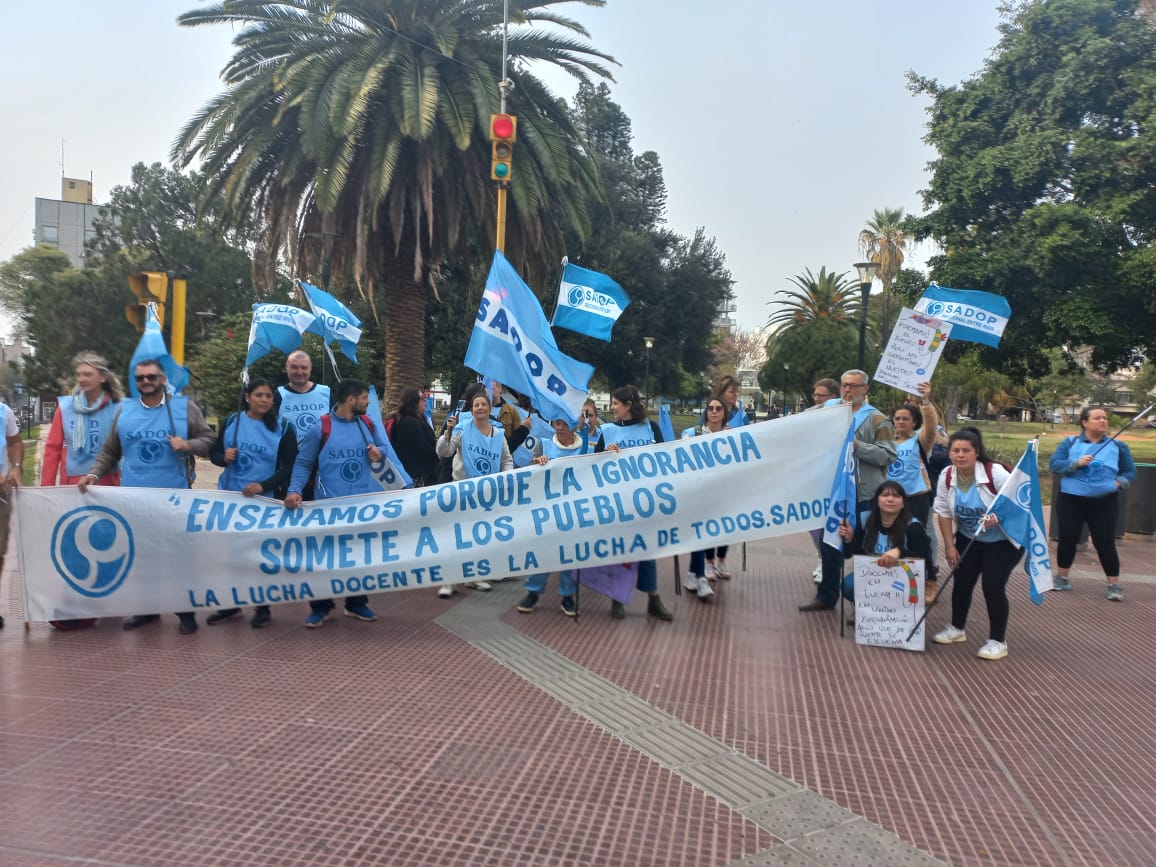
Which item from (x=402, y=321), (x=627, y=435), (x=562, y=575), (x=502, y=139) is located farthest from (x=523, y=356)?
(x=402, y=321)

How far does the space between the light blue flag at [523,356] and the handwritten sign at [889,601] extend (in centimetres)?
239

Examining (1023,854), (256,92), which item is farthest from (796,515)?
(256,92)

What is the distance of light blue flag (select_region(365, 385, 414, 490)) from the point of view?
253 inches

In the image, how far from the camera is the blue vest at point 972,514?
5586 mm

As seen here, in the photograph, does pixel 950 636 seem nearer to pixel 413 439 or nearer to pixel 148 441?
pixel 413 439

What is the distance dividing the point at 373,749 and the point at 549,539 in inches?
90.9

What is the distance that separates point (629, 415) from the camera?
6488mm

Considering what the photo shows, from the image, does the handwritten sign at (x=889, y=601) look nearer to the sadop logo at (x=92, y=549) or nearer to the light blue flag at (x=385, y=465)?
the light blue flag at (x=385, y=465)

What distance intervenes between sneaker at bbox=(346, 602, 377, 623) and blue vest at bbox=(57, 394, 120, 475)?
210 centimetres

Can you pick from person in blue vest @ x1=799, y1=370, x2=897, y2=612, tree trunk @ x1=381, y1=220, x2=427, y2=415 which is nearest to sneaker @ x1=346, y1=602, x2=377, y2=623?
person in blue vest @ x1=799, y1=370, x2=897, y2=612

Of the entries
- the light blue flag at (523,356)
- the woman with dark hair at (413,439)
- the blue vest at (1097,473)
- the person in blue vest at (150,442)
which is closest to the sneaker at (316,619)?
the person in blue vest at (150,442)

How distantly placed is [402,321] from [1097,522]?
1214cm

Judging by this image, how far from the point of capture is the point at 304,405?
7.02 metres

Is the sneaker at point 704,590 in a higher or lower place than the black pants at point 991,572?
lower
